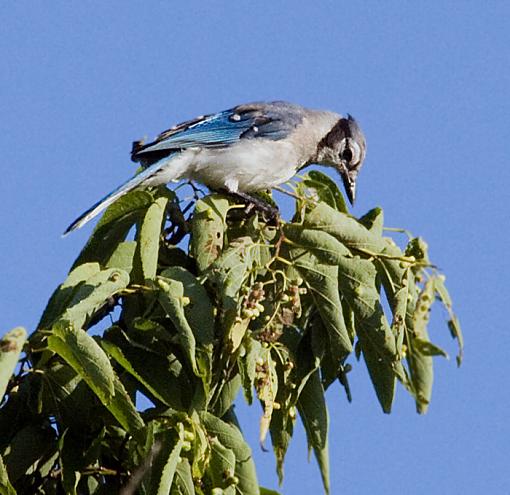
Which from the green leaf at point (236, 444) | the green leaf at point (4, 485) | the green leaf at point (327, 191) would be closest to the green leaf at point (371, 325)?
the green leaf at point (236, 444)

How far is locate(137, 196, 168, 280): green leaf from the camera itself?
3.96 m

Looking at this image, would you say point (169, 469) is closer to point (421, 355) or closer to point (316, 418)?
point (316, 418)

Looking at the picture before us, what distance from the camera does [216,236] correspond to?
429cm

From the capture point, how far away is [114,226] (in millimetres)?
4320

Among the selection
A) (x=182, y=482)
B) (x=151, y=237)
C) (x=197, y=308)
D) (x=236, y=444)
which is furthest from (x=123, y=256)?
(x=182, y=482)

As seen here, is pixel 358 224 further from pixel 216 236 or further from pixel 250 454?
pixel 250 454

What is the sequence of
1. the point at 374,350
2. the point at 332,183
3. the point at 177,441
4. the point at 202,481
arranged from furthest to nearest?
the point at 332,183
the point at 374,350
the point at 202,481
the point at 177,441

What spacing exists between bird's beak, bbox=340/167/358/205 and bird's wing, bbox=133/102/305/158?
0.49 meters

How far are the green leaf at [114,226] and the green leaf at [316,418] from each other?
897mm

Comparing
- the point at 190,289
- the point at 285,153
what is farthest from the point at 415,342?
the point at 285,153

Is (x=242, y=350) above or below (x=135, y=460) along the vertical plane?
above

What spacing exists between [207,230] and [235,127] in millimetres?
2897

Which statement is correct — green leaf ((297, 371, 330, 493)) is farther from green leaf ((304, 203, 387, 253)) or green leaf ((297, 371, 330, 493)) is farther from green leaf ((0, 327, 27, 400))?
green leaf ((0, 327, 27, 400))

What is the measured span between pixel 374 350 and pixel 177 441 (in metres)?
0.91
